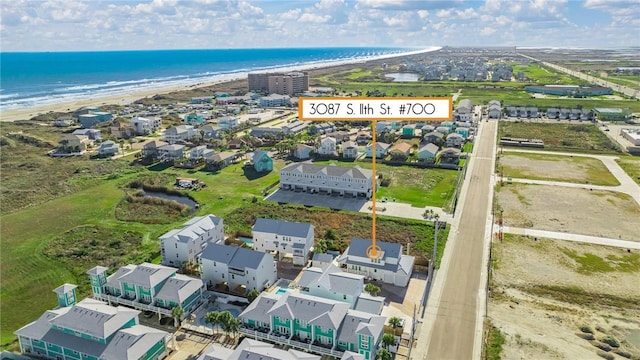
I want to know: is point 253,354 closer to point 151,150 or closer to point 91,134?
point 151,150

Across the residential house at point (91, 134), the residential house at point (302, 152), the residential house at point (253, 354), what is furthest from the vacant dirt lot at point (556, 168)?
the residential house at point (91, 134)

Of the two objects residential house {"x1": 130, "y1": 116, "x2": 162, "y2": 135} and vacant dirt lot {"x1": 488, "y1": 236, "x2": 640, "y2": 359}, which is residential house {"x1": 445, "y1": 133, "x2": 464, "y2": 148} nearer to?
vacant dirt lot {"x1": 488, "y1": 236, "x2": 640, "y2": 359}

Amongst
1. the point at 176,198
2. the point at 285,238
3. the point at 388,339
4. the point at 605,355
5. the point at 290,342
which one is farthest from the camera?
the point at 176,198

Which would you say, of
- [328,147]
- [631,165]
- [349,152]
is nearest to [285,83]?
[328,147]

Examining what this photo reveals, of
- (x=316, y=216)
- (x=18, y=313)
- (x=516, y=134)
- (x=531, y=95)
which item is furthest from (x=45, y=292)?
(x=531, y=95)

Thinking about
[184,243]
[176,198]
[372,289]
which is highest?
[184,243]

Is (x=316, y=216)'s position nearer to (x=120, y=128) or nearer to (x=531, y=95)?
(x=120, y=128)

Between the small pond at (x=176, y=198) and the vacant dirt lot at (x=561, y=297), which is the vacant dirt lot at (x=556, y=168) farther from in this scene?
the small pond at (x=176, y=198)

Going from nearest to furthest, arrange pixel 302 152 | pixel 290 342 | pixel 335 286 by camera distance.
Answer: pixel 290 342, pixel 335 286, pixel 302 152
